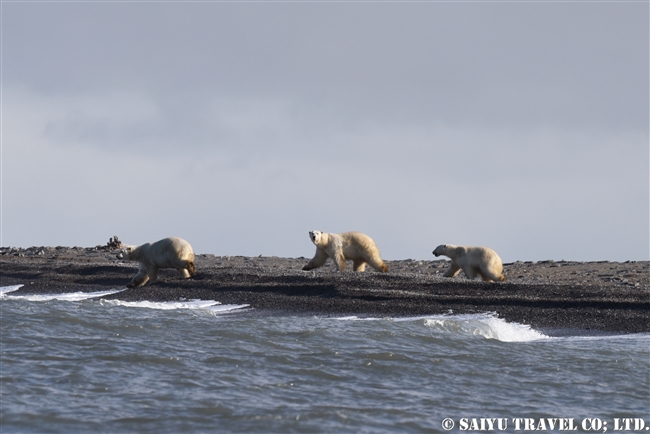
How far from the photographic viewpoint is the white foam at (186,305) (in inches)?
625

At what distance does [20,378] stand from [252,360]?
2.83 m

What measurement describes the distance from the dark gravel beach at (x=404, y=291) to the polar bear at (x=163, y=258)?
336mm

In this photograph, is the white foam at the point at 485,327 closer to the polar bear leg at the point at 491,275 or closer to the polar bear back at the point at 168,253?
the polar bear leg at the point at 491,275

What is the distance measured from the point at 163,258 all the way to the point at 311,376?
1068 cm

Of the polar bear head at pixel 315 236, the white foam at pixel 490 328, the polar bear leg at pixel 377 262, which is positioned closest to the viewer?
the white foam at pixel 490 328

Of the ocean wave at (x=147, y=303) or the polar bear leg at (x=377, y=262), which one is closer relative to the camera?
the ocean wave at (x=147, y=303)

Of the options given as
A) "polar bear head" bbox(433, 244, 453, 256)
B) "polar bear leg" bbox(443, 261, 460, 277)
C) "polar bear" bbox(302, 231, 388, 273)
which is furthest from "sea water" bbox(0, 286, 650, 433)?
"polar bear" bbox(302, 231, 388, 273)

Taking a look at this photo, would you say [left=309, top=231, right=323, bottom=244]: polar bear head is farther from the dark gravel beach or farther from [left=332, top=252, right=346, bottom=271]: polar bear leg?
the dark gravel beach

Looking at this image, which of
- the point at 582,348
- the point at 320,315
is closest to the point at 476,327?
the point at 582,348

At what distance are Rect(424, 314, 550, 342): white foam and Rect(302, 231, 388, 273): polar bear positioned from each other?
7500 mm

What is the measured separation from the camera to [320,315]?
582 inches

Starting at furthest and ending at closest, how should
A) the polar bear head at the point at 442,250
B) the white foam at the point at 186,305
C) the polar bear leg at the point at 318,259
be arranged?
the polar bear leg at the point at 318,259 → the polar bear head at the point at 442,250 → the white foam at the point at 186,305

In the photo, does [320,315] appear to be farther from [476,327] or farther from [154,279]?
[154,279]

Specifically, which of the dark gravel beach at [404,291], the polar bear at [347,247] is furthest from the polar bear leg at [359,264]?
the dark gravel beach at [404,291]
